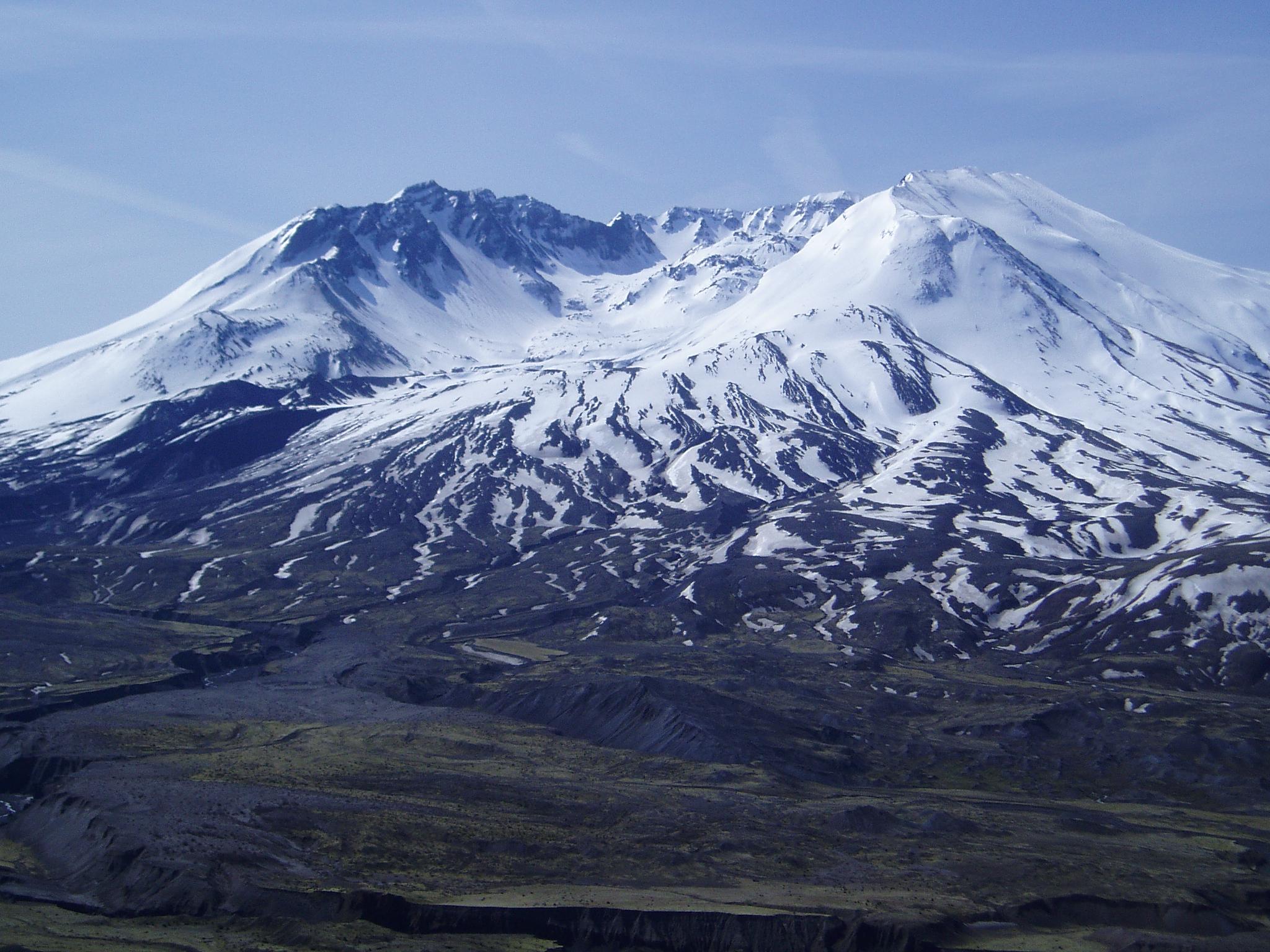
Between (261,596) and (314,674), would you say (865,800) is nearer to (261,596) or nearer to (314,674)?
(314,674)

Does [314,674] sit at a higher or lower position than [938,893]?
higher

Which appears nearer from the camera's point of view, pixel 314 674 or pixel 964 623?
pixel 314 674

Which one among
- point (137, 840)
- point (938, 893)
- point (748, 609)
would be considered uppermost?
point (748, 609)

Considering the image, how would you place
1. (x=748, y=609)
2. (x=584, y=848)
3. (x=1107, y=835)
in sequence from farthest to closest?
(x=748, y=609)
(x=1107, y=835)
(x=584, y=848)

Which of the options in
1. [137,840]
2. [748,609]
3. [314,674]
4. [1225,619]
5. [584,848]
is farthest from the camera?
[748,609]

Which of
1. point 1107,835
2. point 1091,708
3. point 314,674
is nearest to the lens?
point 1107,835

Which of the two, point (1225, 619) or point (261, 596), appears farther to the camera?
point (261, 596)

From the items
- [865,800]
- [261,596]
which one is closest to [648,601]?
[261,596]

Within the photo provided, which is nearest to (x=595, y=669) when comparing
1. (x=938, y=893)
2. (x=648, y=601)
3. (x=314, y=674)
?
(x=314, y=674)

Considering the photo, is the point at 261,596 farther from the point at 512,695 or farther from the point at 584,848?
the point at 584,848
